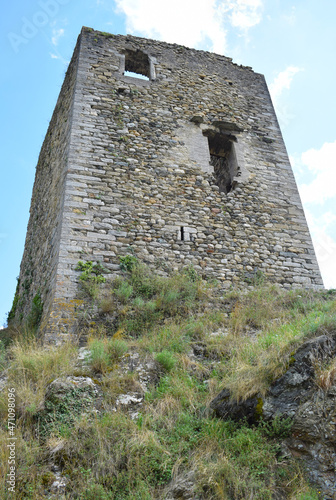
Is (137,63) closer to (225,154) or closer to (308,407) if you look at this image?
(225,154)

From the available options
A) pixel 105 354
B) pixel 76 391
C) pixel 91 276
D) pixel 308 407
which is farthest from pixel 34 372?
pixel 308 407

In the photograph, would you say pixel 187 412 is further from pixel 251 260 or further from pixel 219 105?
pixel 219 105

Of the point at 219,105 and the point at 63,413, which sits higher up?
the point at 219,105

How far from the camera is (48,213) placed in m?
8.58

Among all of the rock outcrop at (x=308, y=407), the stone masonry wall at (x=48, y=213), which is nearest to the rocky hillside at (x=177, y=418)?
the rock outcrop at (x=308, y=407)

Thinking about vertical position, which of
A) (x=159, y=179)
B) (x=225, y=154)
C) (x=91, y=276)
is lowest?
(x=91, y=276)

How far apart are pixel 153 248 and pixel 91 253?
3.67ft

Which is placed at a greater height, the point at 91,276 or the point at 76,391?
the point at 91,276

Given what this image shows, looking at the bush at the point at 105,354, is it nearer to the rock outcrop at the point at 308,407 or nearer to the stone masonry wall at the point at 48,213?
the rock outcrop at the point at 308,407

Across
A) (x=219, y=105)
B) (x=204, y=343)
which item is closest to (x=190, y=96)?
(x=219, y=105)

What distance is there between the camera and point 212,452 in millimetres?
3418

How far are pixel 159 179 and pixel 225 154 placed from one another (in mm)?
2288

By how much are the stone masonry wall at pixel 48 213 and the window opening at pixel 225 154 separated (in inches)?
126

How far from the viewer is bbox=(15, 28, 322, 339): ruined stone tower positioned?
7250mm
